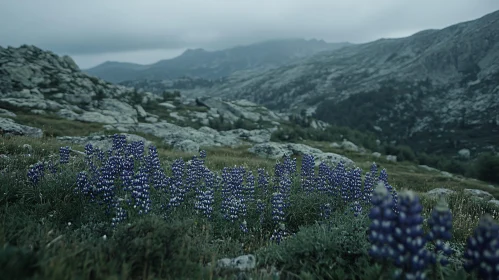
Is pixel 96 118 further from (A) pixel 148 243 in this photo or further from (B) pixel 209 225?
(A) pixel 148 243

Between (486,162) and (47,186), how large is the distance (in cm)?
5086

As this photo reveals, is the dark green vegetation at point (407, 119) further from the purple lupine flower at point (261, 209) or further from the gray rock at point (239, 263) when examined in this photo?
the gray rock at point (239, 263)

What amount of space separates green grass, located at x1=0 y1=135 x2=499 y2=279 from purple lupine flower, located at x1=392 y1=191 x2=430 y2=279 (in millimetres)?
713

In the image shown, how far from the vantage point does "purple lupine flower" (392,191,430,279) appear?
12.5 feet

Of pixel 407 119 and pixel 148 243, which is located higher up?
pixel 148 243

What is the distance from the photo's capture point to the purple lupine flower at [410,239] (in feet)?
12.5

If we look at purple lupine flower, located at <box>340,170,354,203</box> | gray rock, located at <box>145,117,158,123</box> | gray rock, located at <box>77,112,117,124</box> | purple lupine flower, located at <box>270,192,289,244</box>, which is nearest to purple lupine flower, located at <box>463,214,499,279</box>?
purple lupine flower, located at <box>270,192,289,244</box>

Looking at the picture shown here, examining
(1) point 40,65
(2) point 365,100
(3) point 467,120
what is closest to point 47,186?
(1) point 40,65

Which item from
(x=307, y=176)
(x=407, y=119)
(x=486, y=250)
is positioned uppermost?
(x=486, y=250)

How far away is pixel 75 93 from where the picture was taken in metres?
53.4

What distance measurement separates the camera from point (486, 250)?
3943mm

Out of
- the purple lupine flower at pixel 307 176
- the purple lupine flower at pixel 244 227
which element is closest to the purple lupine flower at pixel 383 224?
the purple lupine flower at pixel 244 227

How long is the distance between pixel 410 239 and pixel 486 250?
97 centimetres

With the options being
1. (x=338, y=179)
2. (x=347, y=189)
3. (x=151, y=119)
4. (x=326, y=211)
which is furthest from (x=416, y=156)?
(x=326, y=211)
